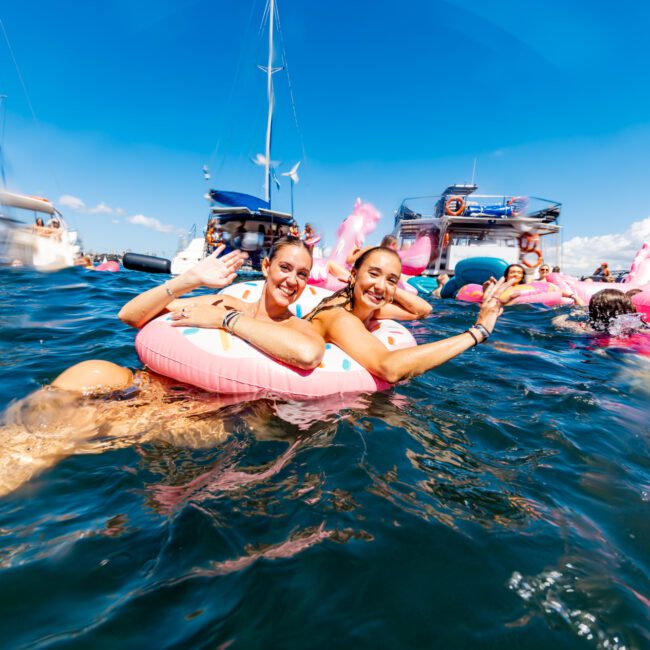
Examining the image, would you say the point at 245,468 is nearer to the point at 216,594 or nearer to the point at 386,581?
the point at 216,594

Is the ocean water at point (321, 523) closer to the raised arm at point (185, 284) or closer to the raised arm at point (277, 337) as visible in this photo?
the raised arm at point (277, 337)

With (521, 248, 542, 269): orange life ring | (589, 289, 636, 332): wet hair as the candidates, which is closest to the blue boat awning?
(521, 248, 542, 269): orange life ring

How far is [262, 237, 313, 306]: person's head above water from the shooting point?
274cm

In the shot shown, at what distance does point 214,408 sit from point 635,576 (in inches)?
89.2

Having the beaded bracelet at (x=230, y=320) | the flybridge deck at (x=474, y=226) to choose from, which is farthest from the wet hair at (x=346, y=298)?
the flybridge deck at (x=474, y=226)

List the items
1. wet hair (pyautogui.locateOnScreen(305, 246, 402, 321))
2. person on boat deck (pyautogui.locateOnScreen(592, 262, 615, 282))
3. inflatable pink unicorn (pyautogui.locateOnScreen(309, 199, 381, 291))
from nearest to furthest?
wet hair (pyautogui.locateOnScreen(305, 246, 402, 321)) → inflatable pink unicorn (pyautogui.locateOnScreen(309, 199, 381, 291)) → person on boat deck (pyautogui.locateOnScreen(592, 262, 615, 282))

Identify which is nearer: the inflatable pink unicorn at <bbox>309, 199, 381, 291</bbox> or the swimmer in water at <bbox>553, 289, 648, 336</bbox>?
the swimmer in water at <bbox>553, 289, 648, 336</bbox>

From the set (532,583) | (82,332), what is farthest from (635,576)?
(82,332)

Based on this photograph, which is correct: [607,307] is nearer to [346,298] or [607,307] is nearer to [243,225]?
[346,298]

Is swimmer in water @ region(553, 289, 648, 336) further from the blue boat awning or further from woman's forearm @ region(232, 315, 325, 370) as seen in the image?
the blue boat awning

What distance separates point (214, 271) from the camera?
2.71 metres

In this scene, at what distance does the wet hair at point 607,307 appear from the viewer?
17.0 ft

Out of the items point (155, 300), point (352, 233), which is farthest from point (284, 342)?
point (352, 233)

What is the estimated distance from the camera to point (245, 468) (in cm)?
190
